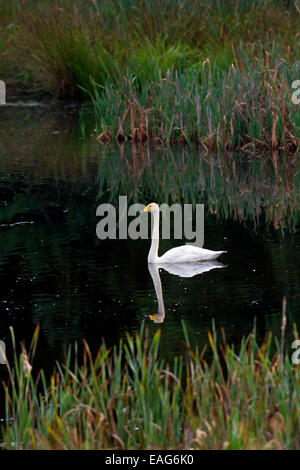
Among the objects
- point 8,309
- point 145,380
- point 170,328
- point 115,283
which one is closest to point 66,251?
point 115,283

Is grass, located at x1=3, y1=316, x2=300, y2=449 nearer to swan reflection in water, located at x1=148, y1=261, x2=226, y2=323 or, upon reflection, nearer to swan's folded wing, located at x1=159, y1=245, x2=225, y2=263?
swan reflection in water, located at x1=148, y1=261, x2=226, y2=323

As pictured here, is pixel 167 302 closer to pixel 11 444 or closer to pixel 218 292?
pixel 218 292

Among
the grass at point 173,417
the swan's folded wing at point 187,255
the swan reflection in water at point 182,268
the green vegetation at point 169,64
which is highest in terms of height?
the green vegetation at point 169,64

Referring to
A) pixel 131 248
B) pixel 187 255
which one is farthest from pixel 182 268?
pixel 131 248

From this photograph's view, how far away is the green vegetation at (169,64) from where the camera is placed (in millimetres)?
13852

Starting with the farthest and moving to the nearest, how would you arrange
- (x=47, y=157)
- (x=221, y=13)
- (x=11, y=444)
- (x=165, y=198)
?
(x=221, y=13) < (x=47, y=157) < (x=165, y=198) < (x=11, y=444)

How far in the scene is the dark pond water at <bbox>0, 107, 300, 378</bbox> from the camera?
7.09 metres

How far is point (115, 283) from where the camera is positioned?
8219 millimetres

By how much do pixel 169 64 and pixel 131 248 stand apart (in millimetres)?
8441

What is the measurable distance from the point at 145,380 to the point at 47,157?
10.5 meters

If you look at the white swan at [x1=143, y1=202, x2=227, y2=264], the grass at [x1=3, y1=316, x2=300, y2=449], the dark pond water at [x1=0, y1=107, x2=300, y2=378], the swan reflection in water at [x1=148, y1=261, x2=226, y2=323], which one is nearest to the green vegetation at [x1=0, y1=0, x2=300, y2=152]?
the dark pond water at [x1=0, y1=107, x2=300, y2=378]

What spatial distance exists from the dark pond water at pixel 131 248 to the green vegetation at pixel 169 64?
1.45 ft

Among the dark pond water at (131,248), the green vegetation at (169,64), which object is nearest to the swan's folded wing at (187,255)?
the dark pond water at (131,248)

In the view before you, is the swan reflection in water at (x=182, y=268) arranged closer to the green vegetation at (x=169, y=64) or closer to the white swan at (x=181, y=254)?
the white swan at (x=181, y=254)
